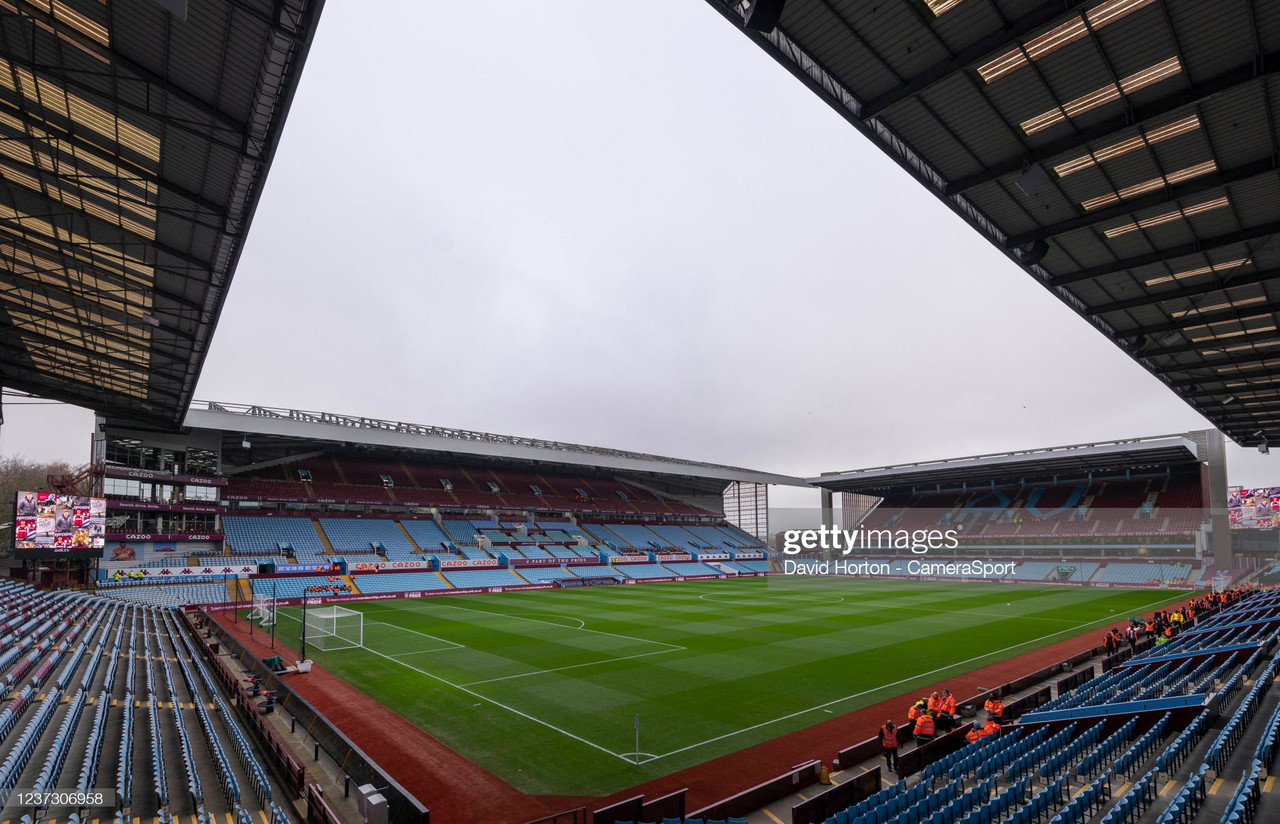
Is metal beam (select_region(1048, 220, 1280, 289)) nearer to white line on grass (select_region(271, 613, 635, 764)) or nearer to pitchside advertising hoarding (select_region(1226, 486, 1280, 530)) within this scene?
white line on grass (select_region(271, 613, 635, 764))

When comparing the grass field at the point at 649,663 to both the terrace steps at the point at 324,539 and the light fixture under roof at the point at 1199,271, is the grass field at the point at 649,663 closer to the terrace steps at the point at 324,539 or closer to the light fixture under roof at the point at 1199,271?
the terrace steps at the point at 324,539

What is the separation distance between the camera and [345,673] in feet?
76.1

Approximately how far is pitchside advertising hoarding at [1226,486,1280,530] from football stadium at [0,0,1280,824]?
582 inches

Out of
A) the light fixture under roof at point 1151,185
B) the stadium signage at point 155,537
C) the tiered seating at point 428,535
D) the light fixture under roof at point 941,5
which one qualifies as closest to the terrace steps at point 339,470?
the tiered seating at point 428,535

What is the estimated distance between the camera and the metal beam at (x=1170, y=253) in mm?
17328

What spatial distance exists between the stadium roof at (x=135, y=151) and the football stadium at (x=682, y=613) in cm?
8

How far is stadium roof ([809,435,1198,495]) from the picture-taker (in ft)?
204

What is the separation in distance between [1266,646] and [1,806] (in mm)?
28155

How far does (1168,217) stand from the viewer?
1730cm

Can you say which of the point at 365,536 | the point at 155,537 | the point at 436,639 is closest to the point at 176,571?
the point at 155,537

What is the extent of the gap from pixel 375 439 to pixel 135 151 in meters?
44.4

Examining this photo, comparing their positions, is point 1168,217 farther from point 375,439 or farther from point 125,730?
point 375,439

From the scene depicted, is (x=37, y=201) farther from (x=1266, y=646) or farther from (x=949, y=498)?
(x=949, y=498)

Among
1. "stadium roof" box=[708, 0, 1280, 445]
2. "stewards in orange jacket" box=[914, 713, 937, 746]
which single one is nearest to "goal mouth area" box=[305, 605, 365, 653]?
"stewards in orange jacket" box=[914, 713, 937, 746]
